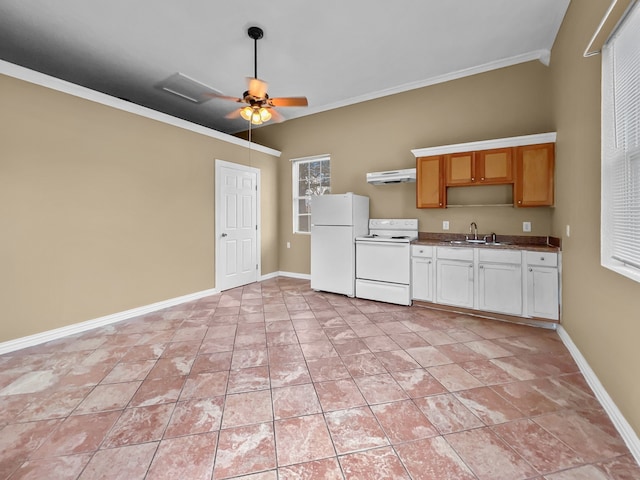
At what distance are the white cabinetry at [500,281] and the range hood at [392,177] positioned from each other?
141cm

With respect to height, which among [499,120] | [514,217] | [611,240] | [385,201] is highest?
[499,120]

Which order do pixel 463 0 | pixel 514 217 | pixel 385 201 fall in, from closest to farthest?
pixel 463 0
pixel 514 217
pixel 385 201

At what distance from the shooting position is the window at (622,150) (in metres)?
1.56

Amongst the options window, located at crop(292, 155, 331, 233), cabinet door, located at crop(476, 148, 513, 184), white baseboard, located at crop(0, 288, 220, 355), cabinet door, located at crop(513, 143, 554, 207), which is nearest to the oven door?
cabinet door, located at crop(476, 148, 513, 184)

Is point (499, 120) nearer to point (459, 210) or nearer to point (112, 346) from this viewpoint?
point (459, 210)

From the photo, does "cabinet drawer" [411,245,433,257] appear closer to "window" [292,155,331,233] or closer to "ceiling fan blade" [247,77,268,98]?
"window" [292,155,331,233]

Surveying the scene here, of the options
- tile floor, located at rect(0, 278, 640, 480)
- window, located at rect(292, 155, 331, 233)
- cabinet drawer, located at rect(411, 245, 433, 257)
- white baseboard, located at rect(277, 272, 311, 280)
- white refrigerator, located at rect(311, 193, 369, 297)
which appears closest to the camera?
tile floor, located at rect(0, 278, 640, 480)

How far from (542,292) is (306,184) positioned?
13.5ft

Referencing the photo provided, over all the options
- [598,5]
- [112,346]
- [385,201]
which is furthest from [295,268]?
[598,5]

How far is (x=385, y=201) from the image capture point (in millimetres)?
4656

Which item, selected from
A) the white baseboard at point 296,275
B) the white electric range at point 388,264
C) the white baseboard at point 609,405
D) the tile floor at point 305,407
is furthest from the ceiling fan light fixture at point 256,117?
the white baseboard at point 609,405

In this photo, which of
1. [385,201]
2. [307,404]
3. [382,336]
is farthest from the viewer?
[385,201]

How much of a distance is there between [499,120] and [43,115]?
5204 millimetres

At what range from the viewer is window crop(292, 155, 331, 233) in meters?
5.46
